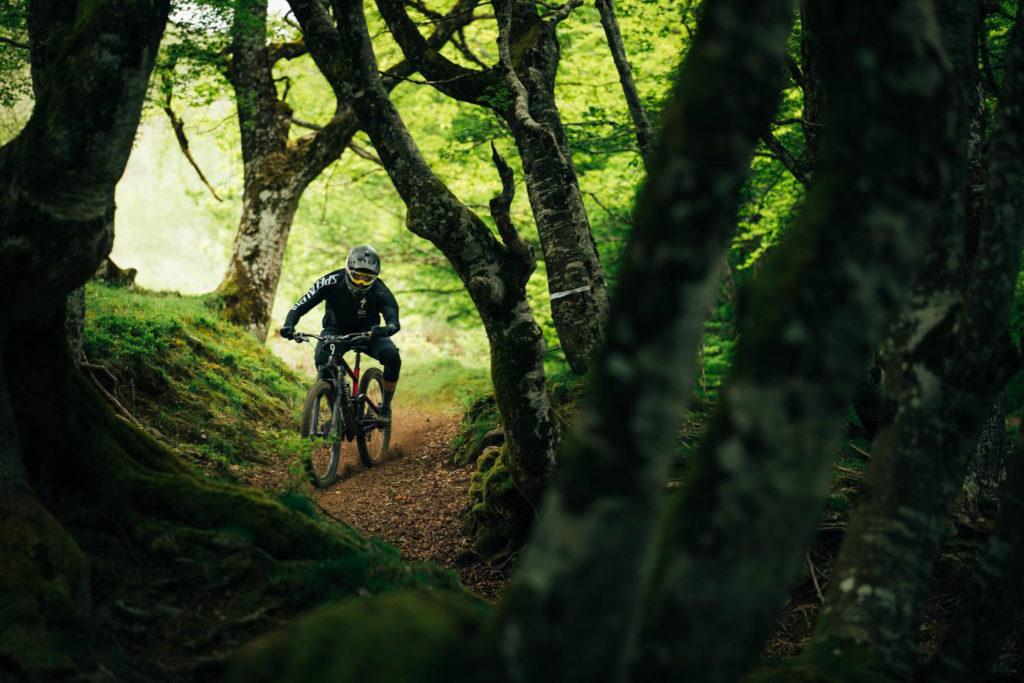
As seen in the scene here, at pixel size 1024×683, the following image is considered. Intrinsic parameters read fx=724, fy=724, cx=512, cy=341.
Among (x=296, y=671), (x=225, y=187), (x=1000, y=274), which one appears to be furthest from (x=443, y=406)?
(x=296, y=671)

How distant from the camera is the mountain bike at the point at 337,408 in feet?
27.3

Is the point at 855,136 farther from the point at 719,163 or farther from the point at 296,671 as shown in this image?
the point at 296,671

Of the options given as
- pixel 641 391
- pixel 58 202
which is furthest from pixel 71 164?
pixel 641 391

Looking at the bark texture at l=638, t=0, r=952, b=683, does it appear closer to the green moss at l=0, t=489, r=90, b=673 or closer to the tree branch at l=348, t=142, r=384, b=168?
the green moss at l=0, t=489, r=90, b=673

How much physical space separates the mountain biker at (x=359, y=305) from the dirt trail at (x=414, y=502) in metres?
1.23

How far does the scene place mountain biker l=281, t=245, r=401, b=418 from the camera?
8930mm

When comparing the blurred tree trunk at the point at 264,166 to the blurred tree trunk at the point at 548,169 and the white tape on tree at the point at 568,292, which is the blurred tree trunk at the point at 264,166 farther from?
the white tape on tree at the point at 568,292

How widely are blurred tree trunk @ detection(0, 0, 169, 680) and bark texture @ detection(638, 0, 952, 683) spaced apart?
298cm

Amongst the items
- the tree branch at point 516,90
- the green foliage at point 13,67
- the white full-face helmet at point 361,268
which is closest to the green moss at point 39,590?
the white full-face helmet at point 361,268

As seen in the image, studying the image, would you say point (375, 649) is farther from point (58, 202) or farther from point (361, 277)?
point (361, 277)

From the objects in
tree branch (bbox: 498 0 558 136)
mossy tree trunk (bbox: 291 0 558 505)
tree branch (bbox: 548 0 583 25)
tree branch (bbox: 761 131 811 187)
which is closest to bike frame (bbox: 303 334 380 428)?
mossy tree trunk (bbox: 291 0 558 505)

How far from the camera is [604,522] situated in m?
1.96

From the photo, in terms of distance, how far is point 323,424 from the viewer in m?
8.70

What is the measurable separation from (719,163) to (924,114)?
0.72 m
